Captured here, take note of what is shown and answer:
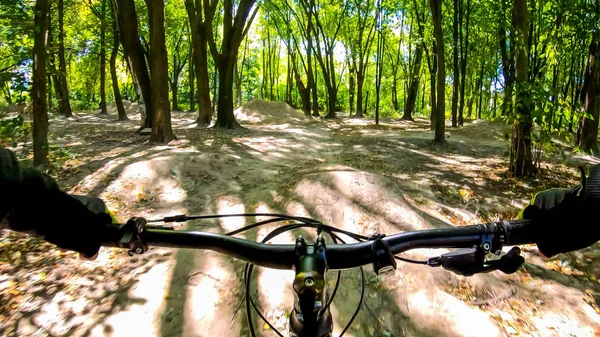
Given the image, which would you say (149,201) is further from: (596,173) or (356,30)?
(356,30)

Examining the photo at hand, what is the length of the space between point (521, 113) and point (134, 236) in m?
7.01

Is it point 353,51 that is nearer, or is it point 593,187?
point 593,187

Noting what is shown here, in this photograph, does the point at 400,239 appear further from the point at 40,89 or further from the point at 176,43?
the point at 176,43

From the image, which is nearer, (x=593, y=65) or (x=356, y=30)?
(x=593, y=65)

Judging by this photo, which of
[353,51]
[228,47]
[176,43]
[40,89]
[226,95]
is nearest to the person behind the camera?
[40,89]

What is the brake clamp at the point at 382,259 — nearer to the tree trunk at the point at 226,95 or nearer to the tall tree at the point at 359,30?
the tree trunk at the point at 226,95

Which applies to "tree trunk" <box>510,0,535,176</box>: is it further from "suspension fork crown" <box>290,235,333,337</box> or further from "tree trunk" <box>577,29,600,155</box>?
"suspension fork crown" <box>290,235,333,337</box>

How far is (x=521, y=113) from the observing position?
6289 mm

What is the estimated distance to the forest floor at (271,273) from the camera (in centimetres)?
334

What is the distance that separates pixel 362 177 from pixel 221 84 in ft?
31.9

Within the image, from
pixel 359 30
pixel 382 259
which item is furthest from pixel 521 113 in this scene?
pixel 359 30

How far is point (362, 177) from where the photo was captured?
17.6 feet

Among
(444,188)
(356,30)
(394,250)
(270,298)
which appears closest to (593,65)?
(444,188)

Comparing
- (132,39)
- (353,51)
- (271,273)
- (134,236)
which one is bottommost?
(271,273)
